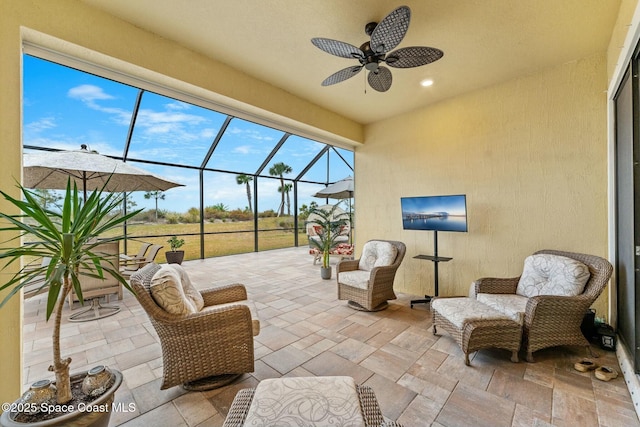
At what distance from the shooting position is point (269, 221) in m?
8.86

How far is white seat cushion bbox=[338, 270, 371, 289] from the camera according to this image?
3469 mm

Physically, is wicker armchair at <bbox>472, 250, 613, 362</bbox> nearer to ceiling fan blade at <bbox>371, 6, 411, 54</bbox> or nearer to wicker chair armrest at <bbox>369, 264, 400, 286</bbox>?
wicker chair armrest at <bbox>369, 264, 400, 286</bbox>

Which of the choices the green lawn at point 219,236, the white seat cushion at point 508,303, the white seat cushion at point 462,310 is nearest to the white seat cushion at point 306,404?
the white seat cushion at point 462,310

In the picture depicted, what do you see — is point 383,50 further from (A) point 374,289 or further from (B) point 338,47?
(A) point 374,289

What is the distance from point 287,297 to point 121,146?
4.88 metres

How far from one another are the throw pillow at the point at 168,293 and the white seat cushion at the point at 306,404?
97 cm

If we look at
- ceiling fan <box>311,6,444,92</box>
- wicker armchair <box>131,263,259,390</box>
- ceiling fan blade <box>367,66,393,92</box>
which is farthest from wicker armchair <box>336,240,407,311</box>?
ceiling fan <box>311,6,444,92</box>

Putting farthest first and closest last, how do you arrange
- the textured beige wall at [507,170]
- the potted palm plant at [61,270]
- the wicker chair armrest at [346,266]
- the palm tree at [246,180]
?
the palm tree at [246,180]
the wicker chair armrest at [346,266]
the textured beige wall at [507,170]
the potted palm plant at [61,270]

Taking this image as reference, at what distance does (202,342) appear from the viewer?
6.30 ft

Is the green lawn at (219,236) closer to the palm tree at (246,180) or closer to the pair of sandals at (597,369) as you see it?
the palm tree at (246,180)

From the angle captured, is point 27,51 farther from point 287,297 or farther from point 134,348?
point 287,297

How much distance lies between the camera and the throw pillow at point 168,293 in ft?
5.97

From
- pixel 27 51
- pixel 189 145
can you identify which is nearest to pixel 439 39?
pixel 27 51

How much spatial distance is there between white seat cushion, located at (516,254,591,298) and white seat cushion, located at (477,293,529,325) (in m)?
0.16
